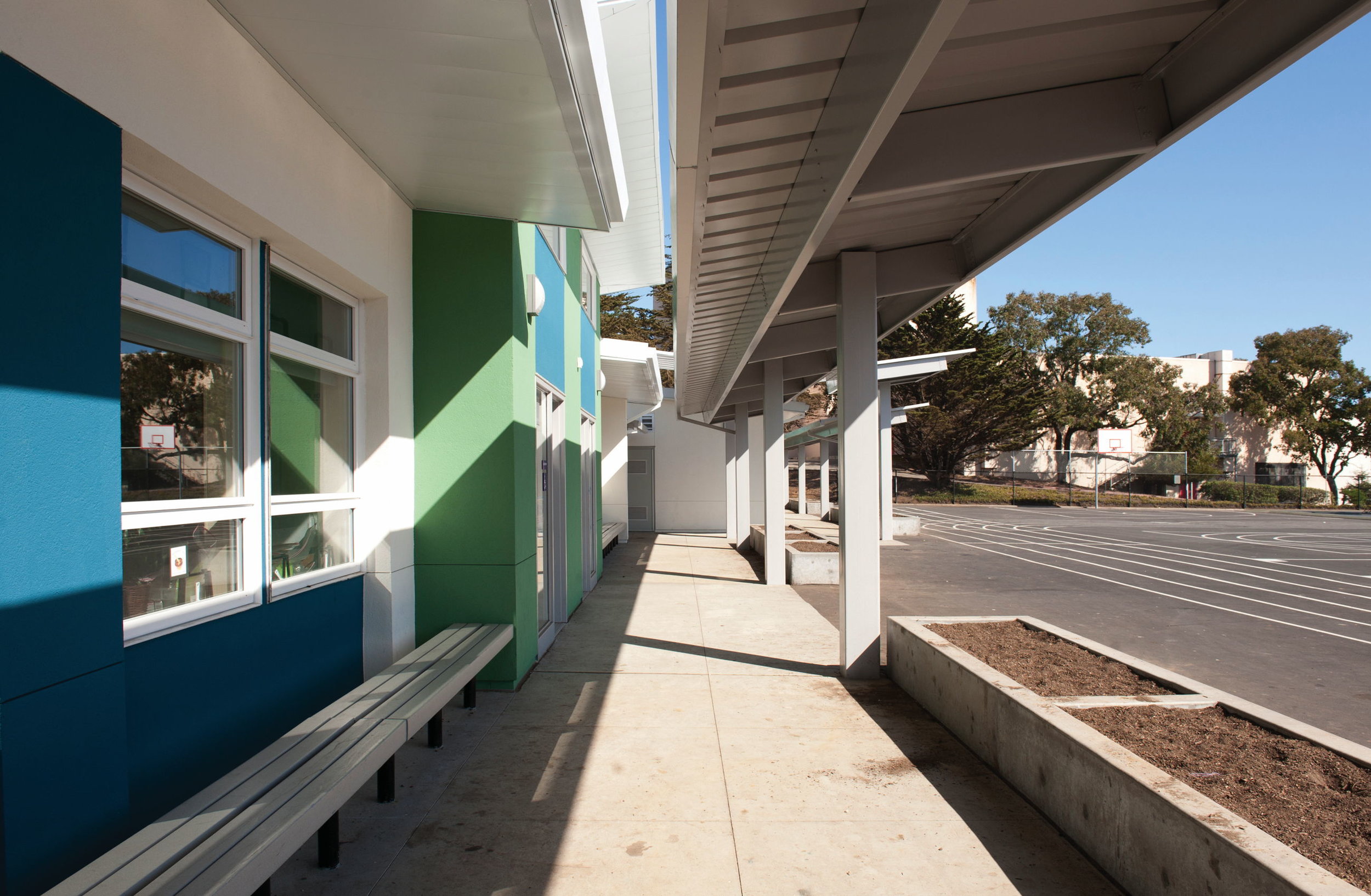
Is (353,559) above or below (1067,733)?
above

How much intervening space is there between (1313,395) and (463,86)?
194ft

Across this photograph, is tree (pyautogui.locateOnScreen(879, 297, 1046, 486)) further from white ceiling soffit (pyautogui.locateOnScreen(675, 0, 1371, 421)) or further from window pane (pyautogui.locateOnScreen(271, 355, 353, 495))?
window pane (pyautogui.locateOnScreen(271, 355, 353, 495))

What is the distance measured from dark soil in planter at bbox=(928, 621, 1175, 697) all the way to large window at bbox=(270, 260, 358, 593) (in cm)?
409

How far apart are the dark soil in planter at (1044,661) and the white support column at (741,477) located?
34.5 feet

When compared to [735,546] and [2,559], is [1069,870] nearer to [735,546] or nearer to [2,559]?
[2,559]

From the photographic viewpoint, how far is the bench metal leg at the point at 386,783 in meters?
3.93

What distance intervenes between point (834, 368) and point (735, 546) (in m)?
6.36

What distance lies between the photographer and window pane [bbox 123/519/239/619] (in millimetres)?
2934

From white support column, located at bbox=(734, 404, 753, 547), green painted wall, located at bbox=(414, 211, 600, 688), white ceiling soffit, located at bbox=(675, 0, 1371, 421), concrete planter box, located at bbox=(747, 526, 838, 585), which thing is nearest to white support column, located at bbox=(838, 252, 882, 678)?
white ceiling soffit, located at bbox=(675, 0, 1371, 421)

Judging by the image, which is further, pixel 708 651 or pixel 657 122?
pixel 657 122

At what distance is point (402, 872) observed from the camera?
3.24 m

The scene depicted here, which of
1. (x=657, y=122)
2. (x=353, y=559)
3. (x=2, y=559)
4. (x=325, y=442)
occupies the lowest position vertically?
(x=353, y=559)

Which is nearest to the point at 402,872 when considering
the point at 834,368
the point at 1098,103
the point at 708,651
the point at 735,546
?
the point at 708,651

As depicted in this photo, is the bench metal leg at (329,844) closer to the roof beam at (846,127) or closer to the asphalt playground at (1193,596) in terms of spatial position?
→ the roof beam at (846,127)
